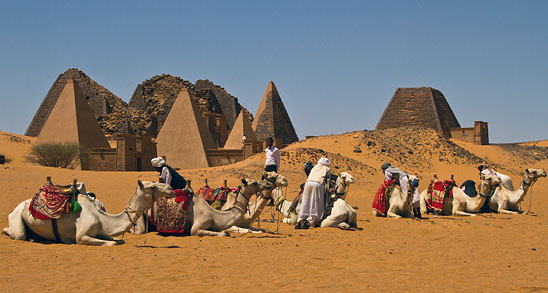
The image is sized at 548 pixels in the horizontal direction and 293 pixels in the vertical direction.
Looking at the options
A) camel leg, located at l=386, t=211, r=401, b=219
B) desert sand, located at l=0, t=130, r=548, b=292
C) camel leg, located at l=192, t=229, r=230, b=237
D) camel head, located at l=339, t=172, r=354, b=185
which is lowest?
desert sand, located at l=0, t=130, r=548, b=292

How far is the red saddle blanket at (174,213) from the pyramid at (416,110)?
46.2 meters

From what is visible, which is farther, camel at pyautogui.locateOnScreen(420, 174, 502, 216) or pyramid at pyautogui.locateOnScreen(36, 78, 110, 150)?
pyramid at pyautogui.locateOnScreen(36, 78, 110, 150)

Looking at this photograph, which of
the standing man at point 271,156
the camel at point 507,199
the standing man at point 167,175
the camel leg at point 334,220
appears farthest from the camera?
the camel at point 507,199

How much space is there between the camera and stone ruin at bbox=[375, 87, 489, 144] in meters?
52.7

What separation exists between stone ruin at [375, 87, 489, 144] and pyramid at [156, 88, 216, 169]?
80.8ft

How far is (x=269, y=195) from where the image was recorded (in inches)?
376

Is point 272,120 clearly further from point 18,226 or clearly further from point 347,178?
point 18,226

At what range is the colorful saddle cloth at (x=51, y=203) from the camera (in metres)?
7.82

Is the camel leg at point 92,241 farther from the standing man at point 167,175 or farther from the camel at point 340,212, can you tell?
the camel at point 340,212

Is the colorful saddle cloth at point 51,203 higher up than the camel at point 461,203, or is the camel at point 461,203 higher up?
the colorful saddle cloth at point 51,203

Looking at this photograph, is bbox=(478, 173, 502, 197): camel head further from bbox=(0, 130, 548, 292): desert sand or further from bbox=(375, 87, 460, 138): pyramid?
bbox=(375, 87, 460, 138): pyramid

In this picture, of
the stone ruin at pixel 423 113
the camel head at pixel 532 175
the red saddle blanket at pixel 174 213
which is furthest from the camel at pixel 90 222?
the stone ruin at pixel 423 113

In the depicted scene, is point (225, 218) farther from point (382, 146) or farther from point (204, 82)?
point (204, 82)

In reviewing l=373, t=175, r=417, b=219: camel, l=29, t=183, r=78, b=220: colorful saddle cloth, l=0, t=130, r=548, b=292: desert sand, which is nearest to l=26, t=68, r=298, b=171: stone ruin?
l=0, t=130, r=548, b=292: desert sand
